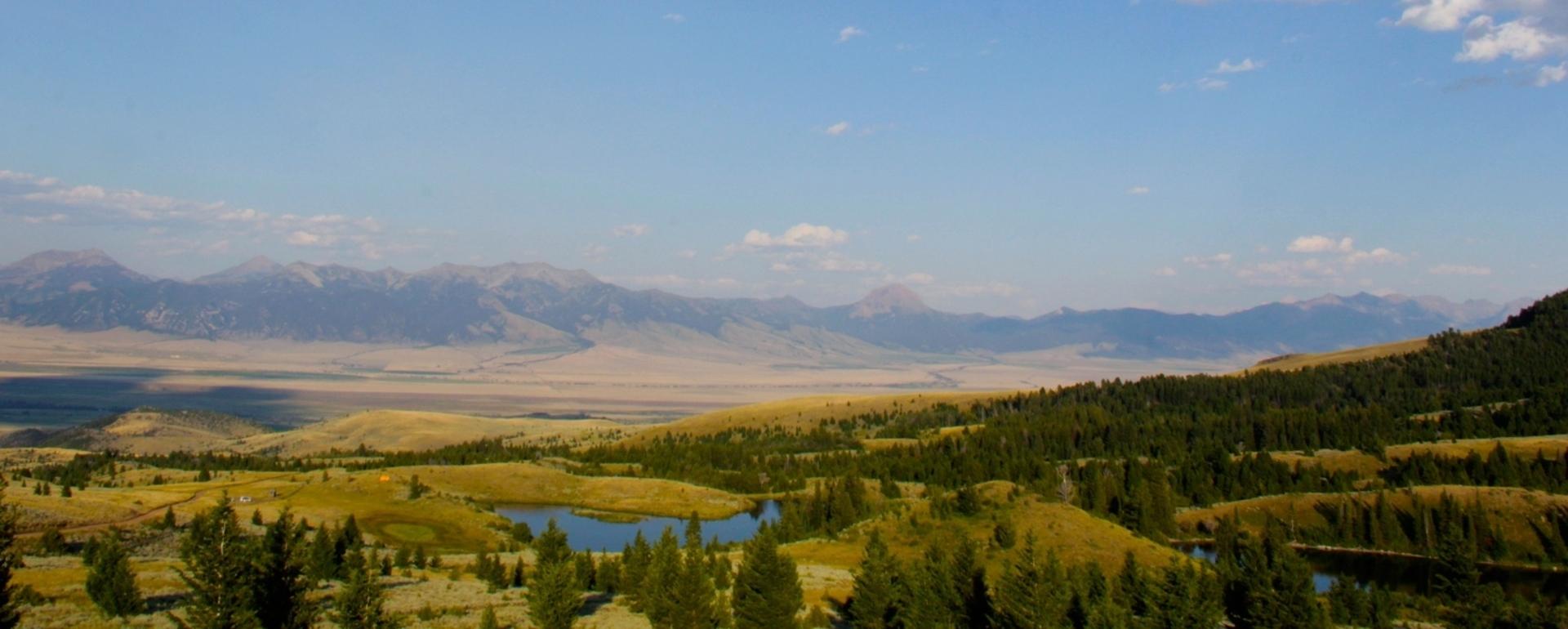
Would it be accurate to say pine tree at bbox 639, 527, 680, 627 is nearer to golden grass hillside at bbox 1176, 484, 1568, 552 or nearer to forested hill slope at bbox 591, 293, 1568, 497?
golden grass hillside at bbox 1176, 484, 1568, 552

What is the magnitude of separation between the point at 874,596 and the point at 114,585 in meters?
35.1

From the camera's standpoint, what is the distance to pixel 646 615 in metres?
52.9

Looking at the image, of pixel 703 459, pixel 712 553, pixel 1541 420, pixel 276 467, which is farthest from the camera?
pixel 703 459

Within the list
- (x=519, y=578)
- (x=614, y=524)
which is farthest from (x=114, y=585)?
(x=614, y=524)

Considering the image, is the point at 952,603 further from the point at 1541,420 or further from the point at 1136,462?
the point at 1541,420

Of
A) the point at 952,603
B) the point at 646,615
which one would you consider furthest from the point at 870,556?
the point at 646,615

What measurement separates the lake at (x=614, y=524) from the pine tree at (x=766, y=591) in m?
54.5

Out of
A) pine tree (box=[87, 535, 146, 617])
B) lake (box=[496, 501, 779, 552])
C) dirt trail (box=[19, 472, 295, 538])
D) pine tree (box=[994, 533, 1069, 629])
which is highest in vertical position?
pine tree (box=[87, 535, 146, 617])

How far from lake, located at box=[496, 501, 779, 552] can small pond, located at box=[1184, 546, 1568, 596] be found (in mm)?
51751

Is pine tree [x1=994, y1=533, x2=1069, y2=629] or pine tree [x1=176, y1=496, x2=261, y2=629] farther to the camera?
pine tree [x1=994, y1=533, x2=1069, y2=629]

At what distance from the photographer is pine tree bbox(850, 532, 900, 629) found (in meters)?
51.0

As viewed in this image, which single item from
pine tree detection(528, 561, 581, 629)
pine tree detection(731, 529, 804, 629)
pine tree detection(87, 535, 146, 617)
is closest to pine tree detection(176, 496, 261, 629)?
pine tree detection(87, 535, 146, 617)

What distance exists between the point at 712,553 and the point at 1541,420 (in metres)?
159

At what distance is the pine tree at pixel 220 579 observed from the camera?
32719 millimetres
